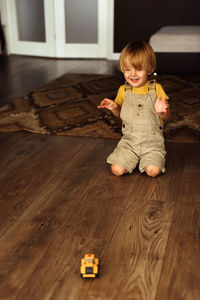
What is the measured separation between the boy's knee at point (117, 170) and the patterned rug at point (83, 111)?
1.65 ft

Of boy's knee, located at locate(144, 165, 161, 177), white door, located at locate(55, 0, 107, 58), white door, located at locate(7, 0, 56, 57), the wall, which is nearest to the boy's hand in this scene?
boy's knee, located at locate(144, 165, 161, 177)

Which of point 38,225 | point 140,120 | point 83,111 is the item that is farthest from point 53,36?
point 38,225

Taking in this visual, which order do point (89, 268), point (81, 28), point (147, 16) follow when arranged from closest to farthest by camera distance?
1. point (89, 268)
2. point (147, 16)
3. point (81, 28)

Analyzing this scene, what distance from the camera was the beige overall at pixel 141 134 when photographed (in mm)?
1620

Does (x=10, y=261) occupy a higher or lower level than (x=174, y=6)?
lower

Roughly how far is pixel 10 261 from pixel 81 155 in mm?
829

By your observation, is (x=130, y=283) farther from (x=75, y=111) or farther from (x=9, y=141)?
(x=75, y=111)

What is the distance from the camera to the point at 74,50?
4.87 meters

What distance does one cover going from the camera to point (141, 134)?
1.66 meters

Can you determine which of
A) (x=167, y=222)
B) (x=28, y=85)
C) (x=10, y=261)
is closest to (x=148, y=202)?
(x=167, y=222)

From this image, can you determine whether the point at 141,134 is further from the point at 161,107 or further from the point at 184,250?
the point at 184,250

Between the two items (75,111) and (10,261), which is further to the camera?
(75,111)

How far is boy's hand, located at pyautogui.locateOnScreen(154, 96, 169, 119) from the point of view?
1512mm

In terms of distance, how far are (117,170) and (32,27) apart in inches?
154
